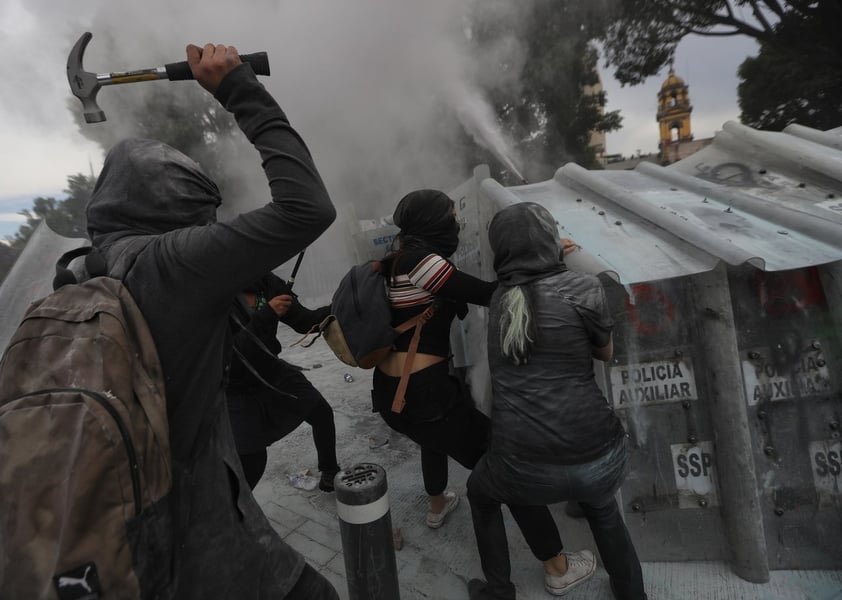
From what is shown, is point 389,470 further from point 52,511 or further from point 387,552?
point 52,511

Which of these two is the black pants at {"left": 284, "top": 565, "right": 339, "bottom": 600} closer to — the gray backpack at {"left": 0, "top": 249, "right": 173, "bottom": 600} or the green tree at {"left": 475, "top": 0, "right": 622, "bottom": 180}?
the gray backpack at {"left": 0, "top": 249, "right": 173, "bottom": 600}

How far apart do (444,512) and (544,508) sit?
85 cm

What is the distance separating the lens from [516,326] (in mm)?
1619

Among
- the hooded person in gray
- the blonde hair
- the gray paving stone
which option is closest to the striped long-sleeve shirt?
the blonde hair

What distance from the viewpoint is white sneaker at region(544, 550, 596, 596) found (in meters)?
2.02

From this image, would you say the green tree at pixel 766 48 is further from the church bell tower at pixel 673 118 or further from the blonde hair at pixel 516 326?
the church bell tower at pixel 673 118

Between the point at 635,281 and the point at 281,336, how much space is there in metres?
7.75

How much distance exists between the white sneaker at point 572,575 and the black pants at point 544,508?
0.14 metres

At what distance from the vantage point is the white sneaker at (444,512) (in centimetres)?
259

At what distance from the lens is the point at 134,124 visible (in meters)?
9.77

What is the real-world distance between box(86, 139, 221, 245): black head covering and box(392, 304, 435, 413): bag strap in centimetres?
105

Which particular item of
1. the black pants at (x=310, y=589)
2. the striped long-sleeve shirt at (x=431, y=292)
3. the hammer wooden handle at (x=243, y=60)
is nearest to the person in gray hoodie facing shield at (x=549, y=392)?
the striped long-sleeve shirt at (x=431, y=292)

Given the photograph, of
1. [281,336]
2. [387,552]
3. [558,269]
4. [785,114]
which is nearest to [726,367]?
[558,269]

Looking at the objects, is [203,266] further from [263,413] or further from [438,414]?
[263,413]
